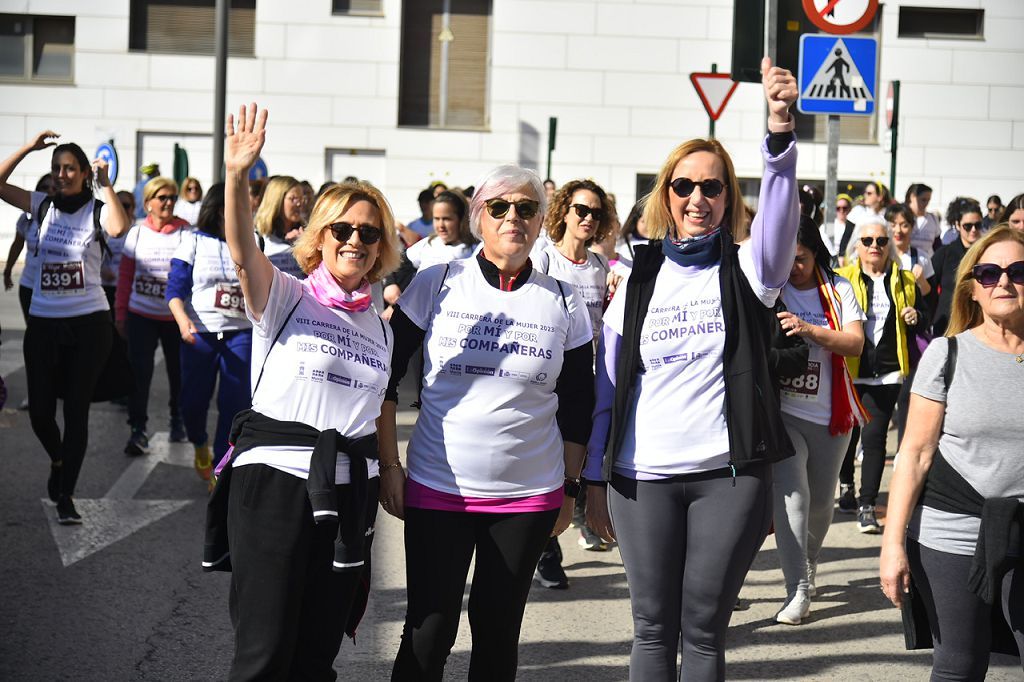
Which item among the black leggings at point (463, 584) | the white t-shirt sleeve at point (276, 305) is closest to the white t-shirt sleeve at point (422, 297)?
the white t-shirt sleeve at point (276, 305)

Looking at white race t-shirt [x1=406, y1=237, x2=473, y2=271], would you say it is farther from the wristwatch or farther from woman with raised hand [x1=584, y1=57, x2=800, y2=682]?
woman with raised hand [x1=584, y1=57, x2=800, y2=682]

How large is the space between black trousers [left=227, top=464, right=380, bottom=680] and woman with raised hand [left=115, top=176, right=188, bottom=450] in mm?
5978

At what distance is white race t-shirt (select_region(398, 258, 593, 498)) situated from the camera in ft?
13.4

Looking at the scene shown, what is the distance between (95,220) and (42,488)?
1.81m

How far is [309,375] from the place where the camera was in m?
3.97

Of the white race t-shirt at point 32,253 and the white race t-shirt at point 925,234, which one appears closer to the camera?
the white race t-shirt at point 32,253

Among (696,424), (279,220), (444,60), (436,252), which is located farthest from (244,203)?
(444,60)

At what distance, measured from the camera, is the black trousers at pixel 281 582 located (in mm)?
3852

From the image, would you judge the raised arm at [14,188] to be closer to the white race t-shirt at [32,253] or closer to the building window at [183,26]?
the white race t-shirt at [32,253]

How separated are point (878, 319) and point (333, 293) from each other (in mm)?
5070

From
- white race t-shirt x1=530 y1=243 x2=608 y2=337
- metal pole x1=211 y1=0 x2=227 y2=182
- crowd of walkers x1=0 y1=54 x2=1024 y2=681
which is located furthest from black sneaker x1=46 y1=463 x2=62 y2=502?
metal pole x1=211 y1=0 x2=227 y2=182

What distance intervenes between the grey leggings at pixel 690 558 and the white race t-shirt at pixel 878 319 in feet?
14.7

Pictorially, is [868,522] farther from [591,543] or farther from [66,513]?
[66,513]

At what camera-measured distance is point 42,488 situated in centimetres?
842
